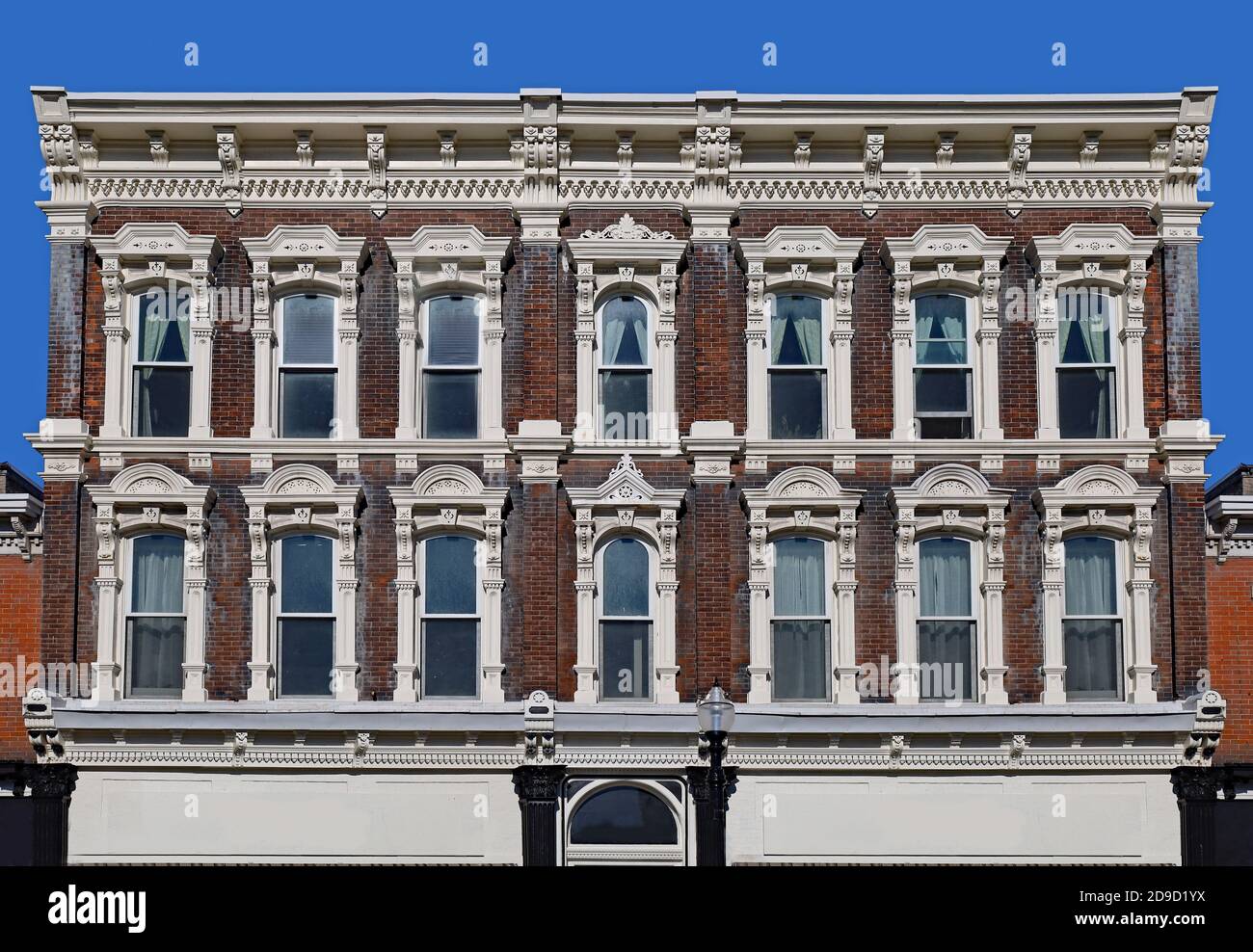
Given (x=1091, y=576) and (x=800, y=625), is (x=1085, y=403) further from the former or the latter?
(x=800, y=625)

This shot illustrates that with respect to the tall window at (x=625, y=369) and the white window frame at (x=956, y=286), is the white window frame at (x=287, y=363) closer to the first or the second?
the tall window at (x=625, y=369)

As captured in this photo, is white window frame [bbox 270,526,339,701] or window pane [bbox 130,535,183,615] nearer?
white window frame [bbox 270,526,339,701]

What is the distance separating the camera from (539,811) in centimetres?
2314

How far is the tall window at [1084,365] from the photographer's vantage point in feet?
80.5


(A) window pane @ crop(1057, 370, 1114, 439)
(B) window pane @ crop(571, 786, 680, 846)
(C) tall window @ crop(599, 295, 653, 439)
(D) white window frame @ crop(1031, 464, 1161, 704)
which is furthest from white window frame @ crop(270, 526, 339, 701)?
(A) window pane @ crop(1057, 370, 1114, 439)

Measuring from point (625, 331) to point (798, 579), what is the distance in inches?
167

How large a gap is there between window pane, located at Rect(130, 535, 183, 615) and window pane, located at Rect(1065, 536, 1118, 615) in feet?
40.4

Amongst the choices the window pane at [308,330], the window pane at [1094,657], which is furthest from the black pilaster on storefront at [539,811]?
the window pane at [1094,657]

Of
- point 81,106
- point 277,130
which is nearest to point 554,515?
point 277,130

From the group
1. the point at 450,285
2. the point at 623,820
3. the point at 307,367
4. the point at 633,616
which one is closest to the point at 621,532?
the point at 633,616

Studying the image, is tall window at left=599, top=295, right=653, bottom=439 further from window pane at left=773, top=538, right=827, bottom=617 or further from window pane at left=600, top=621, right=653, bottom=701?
window pane at left=600, top=621, right=653, bottom=701

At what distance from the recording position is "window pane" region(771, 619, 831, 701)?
2395 cm
